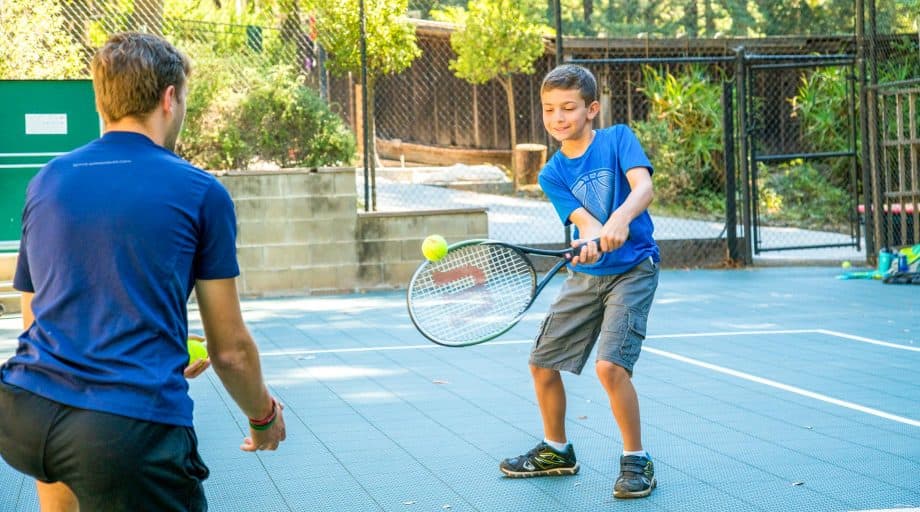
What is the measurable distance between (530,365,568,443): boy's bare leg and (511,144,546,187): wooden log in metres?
14.9

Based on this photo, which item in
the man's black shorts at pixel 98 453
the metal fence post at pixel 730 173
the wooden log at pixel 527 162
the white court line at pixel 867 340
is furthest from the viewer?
the wooden log at pixel 527 162

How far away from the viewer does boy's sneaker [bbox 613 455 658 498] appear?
471 cm

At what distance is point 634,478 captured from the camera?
4.75m

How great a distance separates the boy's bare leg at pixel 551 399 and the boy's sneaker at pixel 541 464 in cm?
6

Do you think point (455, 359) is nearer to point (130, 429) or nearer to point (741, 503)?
point (741, 503)

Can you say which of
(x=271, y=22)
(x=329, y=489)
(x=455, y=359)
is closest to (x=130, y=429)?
(x=329, y=489)

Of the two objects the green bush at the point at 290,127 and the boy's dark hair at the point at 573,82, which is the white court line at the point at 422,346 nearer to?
the boy's dark hair at the point at 573,82

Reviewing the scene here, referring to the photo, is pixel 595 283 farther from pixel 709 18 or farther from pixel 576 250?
pixel 709 18

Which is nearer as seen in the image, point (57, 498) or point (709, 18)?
point (57, 498)

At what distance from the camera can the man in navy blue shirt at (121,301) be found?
2.43 metres

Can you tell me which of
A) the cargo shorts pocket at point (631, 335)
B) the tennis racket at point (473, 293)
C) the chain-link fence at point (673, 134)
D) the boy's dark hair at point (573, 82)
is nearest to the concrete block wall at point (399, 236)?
the chain-link fence at point (673, 134)

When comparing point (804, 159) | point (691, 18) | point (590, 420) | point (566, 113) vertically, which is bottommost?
point (590, 420)

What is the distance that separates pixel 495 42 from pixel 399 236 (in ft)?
23.7

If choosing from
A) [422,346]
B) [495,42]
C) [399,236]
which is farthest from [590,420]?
[495,42]
